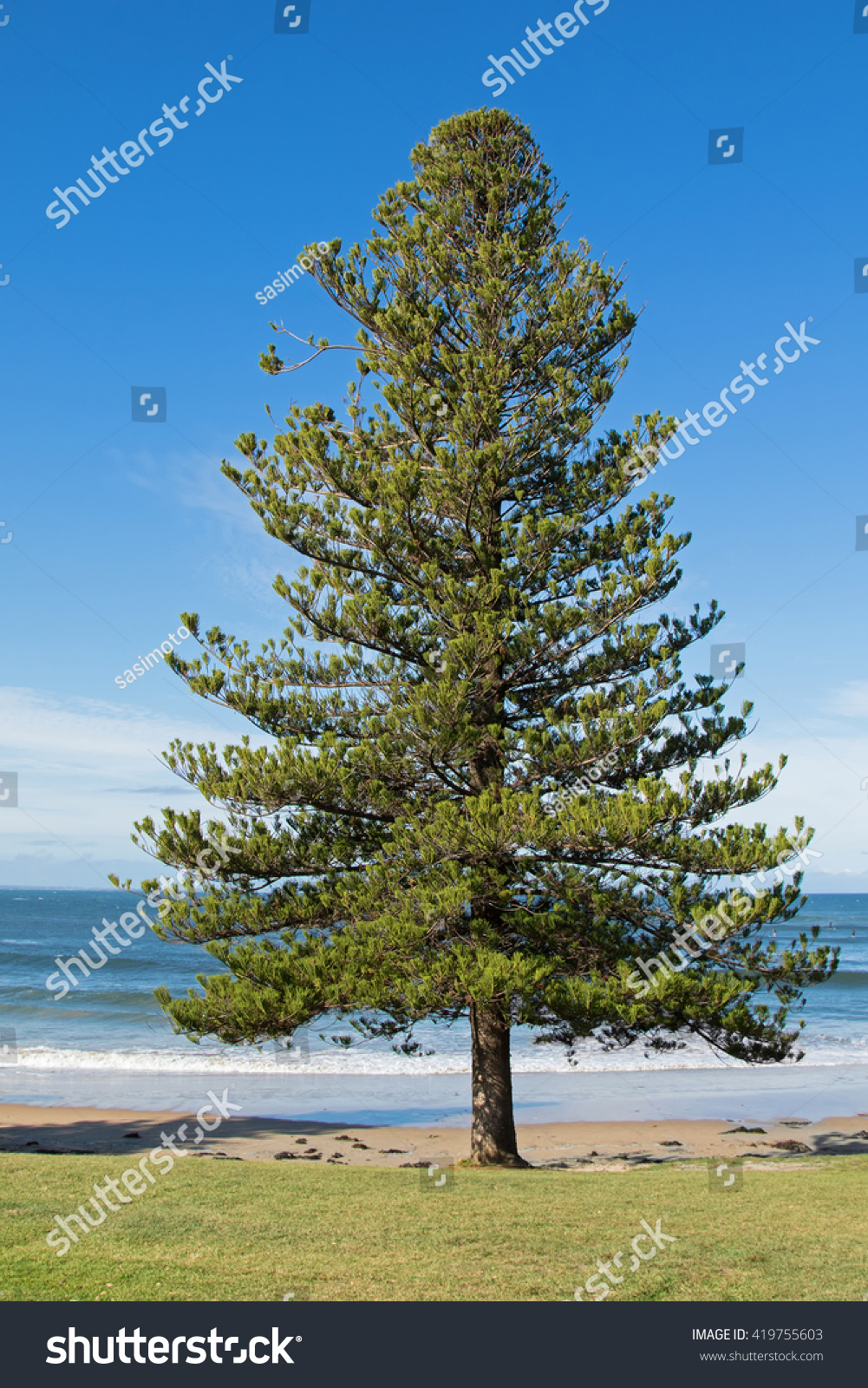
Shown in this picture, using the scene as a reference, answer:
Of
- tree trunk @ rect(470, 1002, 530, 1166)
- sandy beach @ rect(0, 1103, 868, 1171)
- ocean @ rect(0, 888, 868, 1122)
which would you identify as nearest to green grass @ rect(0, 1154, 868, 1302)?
tree trunk @ rect(470, 1002, 530, 1166)

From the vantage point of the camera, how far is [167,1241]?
5984 millimetres

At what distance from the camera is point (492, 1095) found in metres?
9.52

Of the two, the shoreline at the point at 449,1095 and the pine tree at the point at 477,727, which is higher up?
the pine tree at the point at 477,727

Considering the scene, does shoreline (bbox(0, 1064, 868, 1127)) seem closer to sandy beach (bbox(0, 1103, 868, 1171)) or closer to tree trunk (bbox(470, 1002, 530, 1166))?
sandy beach (bbox(0, 1103, 868, 1171))

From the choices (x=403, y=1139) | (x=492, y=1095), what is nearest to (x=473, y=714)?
(x=492, y=1095)

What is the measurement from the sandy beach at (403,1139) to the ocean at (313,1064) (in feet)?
3.83

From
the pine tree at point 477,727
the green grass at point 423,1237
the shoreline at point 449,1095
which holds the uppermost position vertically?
the pine tree at point 477,727

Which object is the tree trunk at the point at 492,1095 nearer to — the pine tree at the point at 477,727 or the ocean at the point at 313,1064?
the pine tree at the point at 477,727

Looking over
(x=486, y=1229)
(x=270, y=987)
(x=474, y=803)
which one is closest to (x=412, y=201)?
(x=474, y=803)

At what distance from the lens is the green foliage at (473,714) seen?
27.4 ft

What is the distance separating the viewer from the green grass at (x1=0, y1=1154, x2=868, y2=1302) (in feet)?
16.3

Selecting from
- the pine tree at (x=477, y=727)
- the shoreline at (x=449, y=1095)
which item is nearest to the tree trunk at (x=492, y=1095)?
the pine tree at (x=477, y=727)

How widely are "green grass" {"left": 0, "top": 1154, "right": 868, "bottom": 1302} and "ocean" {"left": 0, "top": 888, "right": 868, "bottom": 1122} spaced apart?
3905 millimetres
